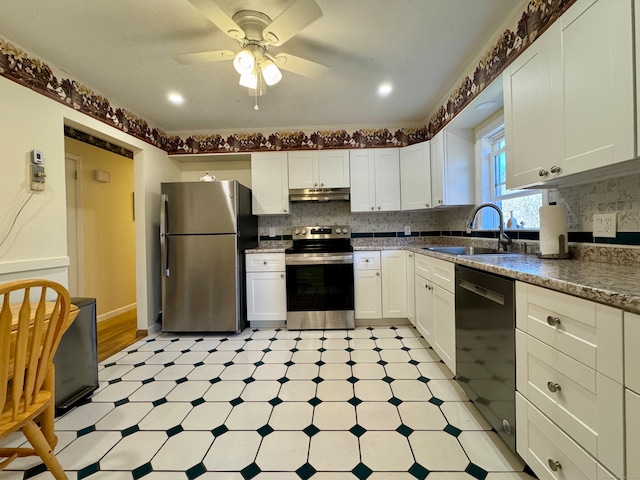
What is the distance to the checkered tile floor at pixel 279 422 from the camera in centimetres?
120

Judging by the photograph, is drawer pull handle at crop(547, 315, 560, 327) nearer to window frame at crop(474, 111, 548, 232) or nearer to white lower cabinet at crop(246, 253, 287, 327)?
window frame at crop(474, 111, 548, 232)

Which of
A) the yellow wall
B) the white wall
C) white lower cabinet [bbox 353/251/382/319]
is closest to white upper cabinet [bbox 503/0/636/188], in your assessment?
white lower cabinet [bbox 353/251/382/319]

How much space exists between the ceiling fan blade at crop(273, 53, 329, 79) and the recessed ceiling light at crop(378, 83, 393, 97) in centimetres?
86

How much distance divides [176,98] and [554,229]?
317 centimetres

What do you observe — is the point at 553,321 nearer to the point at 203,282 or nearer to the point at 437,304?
the point at 437,304

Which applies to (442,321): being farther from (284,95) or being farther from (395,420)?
(284,95)

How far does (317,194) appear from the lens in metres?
3.16

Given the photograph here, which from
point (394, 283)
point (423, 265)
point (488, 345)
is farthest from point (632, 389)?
point (394, 283)

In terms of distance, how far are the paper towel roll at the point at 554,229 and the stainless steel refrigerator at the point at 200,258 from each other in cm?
254

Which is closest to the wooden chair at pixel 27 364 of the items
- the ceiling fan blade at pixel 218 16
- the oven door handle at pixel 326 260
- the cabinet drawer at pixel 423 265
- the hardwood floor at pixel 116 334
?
the ceiling fan blade at pixel 218 16

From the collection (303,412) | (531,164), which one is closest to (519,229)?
(531,164)

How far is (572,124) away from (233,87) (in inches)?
93.4

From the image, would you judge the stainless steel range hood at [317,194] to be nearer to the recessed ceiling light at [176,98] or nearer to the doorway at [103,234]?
the recessed ceiling light at [176,98]

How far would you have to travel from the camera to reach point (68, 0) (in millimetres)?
1439
